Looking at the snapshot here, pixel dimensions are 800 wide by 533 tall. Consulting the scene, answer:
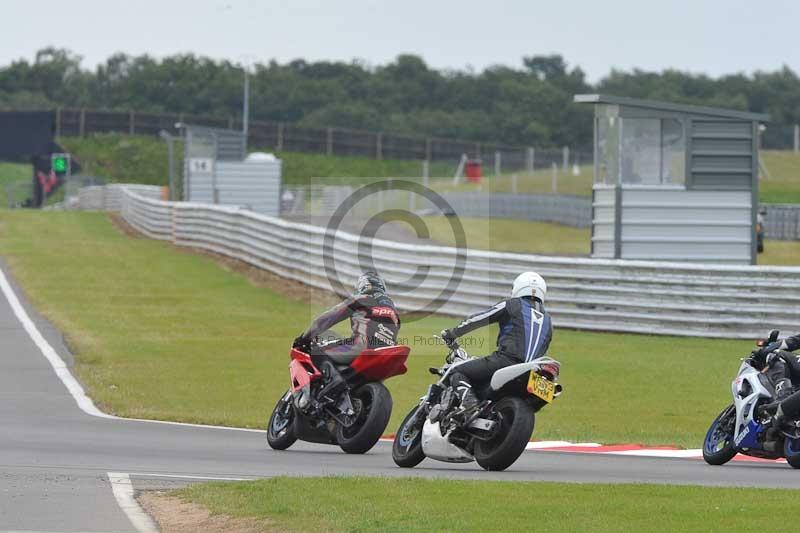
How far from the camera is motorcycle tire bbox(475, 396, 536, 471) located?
1196cm

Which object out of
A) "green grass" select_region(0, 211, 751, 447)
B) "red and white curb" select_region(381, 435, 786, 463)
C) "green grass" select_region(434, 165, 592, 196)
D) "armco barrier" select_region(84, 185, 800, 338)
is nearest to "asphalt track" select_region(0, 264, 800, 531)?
"red and white curb" select_region(381, 435, 786, 463)

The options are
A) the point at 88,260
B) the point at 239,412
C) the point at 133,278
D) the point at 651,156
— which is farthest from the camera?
the point at 88,260

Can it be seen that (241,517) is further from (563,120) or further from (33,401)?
(563,120)

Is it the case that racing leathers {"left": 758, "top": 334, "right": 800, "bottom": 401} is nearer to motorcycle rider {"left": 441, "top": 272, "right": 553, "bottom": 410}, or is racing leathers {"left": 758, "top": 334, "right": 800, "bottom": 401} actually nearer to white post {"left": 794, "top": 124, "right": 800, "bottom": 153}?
motorcycle rider {"left": 441, "top": 272, "right": 553, "bottom": 410}

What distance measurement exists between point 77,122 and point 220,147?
1316 inches

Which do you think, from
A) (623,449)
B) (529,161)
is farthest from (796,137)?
(623,449)

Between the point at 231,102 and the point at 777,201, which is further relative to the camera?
the point at 231,102

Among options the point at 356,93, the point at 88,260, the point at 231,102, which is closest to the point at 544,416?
the point at 88,260

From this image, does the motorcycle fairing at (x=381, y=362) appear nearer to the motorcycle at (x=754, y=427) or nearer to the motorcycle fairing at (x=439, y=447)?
the motorcycle fairing at (x=439, y=447)

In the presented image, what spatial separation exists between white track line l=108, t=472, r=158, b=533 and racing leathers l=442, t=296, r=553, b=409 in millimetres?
2695

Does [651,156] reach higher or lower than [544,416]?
higher

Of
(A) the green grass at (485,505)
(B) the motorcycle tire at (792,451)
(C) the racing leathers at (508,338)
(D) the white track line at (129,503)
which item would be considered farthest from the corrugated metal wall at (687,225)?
(D) the white track line at (129,503)

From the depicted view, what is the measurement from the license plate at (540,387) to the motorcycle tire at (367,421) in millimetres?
1712

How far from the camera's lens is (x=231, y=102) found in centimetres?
11806
